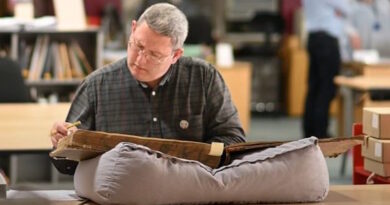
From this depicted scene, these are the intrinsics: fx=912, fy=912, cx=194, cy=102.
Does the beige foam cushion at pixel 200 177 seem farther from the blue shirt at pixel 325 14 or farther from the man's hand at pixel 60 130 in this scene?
the blue shirt at pixel 325 14

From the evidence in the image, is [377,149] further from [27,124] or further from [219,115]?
[27,124]

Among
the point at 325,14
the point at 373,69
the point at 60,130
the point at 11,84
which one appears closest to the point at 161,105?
the point at 60,130

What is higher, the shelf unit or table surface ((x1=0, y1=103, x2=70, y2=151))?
the shelf unit

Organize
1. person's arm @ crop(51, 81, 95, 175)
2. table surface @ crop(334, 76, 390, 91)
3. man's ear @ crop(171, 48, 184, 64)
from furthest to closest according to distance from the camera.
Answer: table surface @ crop(334, 76, 390, 91) → person's arm @ crop(51, 81, 95, 175) → man's ear @ crop(171, 48, 184, 64)

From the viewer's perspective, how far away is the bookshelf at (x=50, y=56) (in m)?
7.31

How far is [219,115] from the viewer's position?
331cm

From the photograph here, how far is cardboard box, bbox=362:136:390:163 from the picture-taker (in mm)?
2889

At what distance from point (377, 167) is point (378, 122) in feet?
0.52

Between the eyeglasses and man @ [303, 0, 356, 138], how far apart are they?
536cm

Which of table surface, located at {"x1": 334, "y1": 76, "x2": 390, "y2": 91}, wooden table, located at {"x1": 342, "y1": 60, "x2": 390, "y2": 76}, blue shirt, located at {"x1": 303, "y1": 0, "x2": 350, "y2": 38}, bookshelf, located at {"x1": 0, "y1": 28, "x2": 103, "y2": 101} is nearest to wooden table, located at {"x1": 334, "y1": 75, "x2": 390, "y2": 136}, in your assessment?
A: table surface, located at {"x1": 334, "y1": 76, "x2": 390, "y2": 91}

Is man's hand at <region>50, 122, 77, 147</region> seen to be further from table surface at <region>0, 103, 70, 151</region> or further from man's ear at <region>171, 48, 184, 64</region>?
table surface at <region>0, 103, 70, 151</region>

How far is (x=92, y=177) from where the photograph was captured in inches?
95.8

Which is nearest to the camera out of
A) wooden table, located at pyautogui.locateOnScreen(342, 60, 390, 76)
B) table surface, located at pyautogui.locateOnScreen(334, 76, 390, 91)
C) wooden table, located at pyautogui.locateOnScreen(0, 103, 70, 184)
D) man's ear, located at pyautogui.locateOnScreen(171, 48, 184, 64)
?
man's ear, located at pyautogui.locateOnScreen(171, 48, 184, 64)

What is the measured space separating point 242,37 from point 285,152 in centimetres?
977
